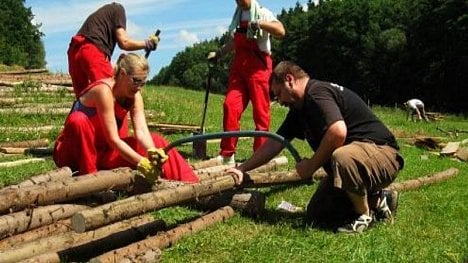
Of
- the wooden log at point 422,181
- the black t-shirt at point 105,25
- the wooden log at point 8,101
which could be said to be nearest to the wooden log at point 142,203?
the wooden log at point 422,181

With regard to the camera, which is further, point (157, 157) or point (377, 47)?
point (377, 47)

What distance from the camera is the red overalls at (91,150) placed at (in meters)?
6.16

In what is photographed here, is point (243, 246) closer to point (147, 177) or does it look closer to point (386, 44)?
point (147, 177)

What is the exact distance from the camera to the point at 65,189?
4938 millimetres

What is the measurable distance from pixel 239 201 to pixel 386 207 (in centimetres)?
126

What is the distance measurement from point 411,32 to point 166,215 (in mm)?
60567

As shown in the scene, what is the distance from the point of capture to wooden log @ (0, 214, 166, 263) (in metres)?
4.39

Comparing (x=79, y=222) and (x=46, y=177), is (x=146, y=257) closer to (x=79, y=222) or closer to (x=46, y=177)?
(x=79, y=222)

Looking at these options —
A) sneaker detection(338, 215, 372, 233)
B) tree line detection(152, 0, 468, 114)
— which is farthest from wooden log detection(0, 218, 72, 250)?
tree line detection(152, 0, 468, 114)

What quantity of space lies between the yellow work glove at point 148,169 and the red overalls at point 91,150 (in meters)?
0.60

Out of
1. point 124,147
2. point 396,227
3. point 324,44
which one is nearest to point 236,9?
point 124,147

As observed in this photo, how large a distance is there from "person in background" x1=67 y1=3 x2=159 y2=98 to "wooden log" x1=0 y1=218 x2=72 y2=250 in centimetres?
364

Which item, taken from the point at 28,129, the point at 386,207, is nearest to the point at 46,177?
the point at 386,207

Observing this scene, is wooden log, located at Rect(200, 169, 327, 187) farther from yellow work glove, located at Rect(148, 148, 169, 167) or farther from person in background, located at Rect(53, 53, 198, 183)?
person in background, located at Rect(53, 53, 198, 183)
